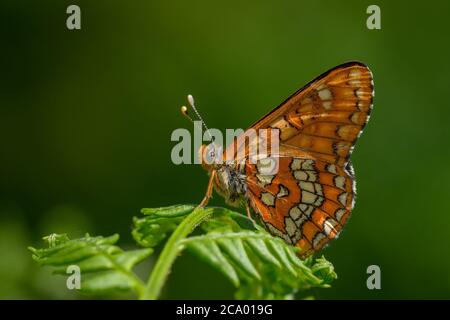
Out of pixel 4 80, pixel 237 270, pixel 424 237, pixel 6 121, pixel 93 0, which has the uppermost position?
pixel 93 0

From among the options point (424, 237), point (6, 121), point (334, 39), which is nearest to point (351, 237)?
point (424, 237)

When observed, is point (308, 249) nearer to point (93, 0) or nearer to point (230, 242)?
point (230, 242)

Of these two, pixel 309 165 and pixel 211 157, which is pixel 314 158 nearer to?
pixel 309 165

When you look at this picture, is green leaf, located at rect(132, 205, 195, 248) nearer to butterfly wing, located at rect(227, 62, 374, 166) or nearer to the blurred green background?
butterfly wing, located at rect(227, 62, 374, 166)

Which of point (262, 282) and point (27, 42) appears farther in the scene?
point (27, 42)

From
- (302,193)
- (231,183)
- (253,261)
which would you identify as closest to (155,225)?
(253,261)
